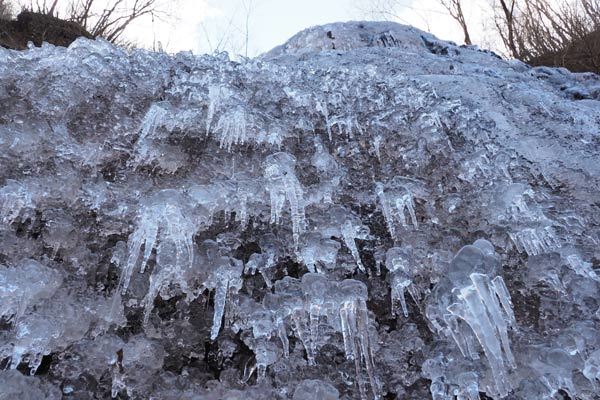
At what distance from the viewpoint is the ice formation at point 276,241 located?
1.40 meters

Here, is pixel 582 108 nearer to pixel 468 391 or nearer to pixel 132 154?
pixel 468 391

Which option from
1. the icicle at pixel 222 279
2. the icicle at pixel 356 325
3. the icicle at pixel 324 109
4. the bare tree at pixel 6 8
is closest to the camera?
the icicle at pixel 356 325

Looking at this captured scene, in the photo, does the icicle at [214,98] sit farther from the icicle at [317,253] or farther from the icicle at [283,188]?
the icicle at [317,253]

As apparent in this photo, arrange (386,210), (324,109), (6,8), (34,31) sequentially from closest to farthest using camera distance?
1. (386,210)
2. (324,109)
3. (34,31)
4. (6,8)

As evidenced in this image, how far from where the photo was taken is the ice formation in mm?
1396

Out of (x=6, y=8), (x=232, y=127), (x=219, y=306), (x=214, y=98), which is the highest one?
(x=6, y=8)

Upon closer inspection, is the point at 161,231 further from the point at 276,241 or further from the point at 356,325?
the point at 356,325

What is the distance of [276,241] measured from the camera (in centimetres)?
183

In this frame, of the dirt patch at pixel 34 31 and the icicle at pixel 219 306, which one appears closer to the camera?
the icicle at pixel 219 306

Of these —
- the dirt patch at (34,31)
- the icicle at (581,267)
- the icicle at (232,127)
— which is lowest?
the icicle at (581,267)

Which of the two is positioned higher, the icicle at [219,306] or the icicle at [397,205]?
the icicle at [397,205]

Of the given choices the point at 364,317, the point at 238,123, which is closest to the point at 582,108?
the point at 238,123

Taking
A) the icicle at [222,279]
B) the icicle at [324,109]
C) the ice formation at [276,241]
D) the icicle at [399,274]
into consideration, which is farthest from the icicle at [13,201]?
the icicle at [324,109]

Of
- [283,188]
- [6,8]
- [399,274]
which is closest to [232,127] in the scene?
[283,188]
